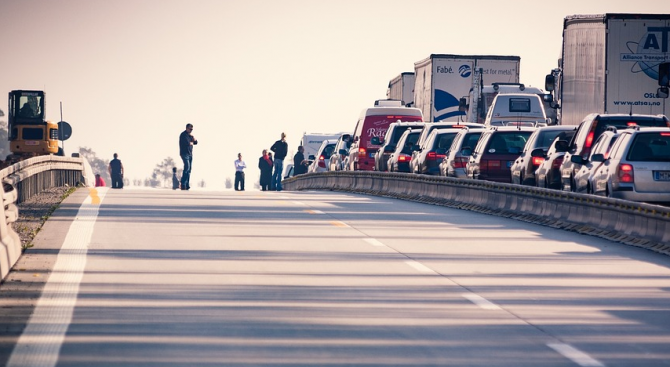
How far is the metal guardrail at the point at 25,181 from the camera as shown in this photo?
13.4m

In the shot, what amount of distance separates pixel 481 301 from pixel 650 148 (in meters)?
10.1

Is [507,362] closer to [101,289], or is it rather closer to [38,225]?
[101,289]

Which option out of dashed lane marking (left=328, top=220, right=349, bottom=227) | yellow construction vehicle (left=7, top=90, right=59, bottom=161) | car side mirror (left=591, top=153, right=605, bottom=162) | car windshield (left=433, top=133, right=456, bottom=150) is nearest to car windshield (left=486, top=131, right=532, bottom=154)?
car windshield (left=433, top=133, right=456, bottom=150)

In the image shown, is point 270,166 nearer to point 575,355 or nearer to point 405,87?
point 405,87

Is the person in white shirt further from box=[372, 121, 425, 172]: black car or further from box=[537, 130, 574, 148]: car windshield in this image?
box=[537, 130, 574, 148]: car windshield

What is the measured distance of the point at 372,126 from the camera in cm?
4203

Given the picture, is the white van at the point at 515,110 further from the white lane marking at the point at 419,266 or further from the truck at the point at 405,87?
the white lane marking at the point at 419,266

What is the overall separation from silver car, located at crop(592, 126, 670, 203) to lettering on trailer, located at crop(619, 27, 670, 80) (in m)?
11.3

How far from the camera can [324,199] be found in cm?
2967

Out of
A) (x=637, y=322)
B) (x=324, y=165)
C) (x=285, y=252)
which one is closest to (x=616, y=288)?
(x=637, y=322)

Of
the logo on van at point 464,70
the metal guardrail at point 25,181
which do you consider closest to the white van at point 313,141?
the logo on van at point 464,70

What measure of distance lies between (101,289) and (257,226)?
7.97 m

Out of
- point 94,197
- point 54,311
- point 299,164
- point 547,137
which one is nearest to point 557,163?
point 547,137

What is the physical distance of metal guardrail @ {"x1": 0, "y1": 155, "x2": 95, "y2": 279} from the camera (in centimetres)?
1338
